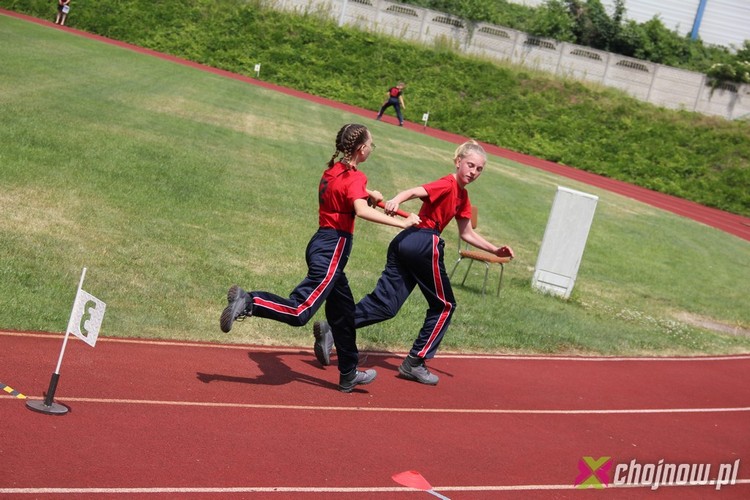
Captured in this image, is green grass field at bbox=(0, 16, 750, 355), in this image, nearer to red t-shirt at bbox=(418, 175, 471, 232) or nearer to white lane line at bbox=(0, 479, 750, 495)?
red t-shirt at bbox=(418, 175, 471, 232)

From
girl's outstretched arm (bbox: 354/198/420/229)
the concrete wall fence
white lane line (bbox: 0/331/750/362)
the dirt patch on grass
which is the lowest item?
white lane line (bbox: 0/331/750/362)

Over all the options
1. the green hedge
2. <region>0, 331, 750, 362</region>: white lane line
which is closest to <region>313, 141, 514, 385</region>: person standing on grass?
<region>0, 331, 750, 362</region>: white lane line

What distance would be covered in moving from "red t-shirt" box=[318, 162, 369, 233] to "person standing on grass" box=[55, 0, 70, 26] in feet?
132

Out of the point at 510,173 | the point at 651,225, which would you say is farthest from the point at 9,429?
the point at 510,173

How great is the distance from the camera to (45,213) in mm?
11984

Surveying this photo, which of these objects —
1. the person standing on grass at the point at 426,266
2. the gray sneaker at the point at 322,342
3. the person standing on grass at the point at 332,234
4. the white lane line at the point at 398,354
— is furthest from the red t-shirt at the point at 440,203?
the white lane line at the point at 398,354

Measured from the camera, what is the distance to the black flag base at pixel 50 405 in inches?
248

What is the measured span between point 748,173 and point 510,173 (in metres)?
14.6

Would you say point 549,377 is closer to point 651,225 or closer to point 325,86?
point 651,225

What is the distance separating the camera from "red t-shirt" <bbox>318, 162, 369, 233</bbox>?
745 cm

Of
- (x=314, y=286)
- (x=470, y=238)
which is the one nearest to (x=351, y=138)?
(x=314, y=286)

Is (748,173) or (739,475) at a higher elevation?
(748,173)

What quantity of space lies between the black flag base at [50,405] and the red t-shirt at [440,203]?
3.47 metres

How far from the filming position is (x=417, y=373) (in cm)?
892
